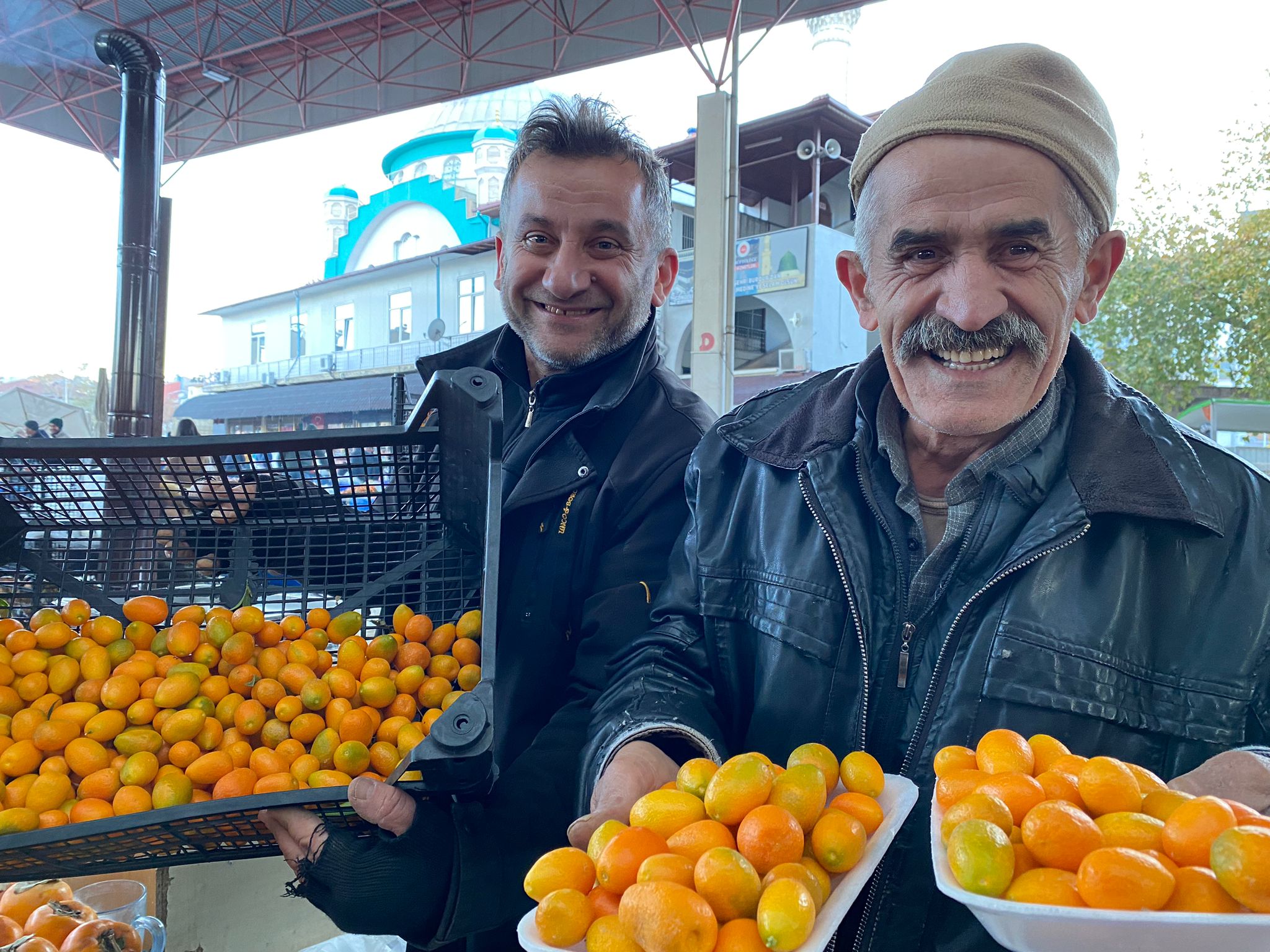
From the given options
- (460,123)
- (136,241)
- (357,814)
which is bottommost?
(357,814)

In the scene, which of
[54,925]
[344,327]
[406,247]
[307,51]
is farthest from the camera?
[406,247]

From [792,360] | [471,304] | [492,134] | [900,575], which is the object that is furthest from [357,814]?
[492,134]

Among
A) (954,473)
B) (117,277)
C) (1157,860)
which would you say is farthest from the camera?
(117,277)

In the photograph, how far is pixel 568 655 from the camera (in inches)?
71.2

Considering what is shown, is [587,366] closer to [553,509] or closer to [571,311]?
[571,311]

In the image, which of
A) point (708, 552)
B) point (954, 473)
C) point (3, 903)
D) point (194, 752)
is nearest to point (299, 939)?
point (3, 903)

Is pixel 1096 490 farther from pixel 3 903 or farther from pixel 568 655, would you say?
pixel 3 903

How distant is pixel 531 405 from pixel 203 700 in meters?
0.94

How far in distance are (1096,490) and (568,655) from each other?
1055 mm

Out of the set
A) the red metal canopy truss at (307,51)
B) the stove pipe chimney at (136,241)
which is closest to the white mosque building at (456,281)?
the red metal canopy truss at (307,51)

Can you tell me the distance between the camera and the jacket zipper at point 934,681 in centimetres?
134

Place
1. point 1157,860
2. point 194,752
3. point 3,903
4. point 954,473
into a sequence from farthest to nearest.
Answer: point 3,903, point 954,473, point 194,752, point 1157,860

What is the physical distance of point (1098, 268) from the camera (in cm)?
152

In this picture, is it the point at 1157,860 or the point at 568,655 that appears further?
the point at 568,655
